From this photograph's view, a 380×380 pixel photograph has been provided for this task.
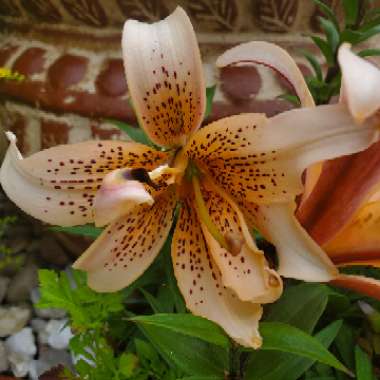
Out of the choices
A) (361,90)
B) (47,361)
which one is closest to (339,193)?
(361,90)

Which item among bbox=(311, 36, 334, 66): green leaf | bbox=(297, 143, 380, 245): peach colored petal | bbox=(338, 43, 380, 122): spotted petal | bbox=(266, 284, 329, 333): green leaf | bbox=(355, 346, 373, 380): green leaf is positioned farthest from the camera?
bbox=(311, 36, 334, 66): green leaf

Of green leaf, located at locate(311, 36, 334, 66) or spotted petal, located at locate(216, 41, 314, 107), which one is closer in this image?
spotted petal, located at locate(216, 41, 314, 107)

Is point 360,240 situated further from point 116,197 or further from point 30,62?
point 30,62

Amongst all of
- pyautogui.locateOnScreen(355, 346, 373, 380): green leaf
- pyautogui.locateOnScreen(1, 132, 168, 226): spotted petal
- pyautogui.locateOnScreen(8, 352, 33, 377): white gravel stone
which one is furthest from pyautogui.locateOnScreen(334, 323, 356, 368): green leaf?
pyautogui.locateOnScreen(8, 352, 33, 377): white gravel stone

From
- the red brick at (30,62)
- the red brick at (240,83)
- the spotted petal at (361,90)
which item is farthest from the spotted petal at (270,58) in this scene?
the red brick at (30,62)

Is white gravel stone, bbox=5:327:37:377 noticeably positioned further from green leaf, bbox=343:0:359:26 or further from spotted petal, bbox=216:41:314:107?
spotted petal, bbox=216:41:314:107

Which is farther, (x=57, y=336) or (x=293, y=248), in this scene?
(x=57, y=336)
